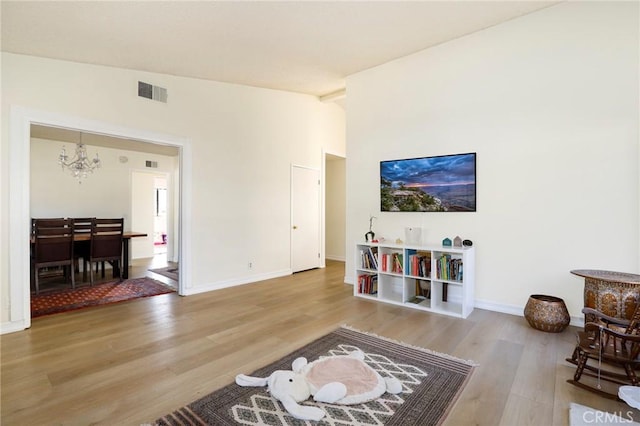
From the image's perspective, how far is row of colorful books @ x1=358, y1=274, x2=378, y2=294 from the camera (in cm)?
424

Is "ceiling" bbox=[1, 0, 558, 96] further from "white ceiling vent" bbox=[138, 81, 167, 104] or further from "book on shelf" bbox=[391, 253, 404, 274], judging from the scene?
"book on shelf" bbox=[391, 253, 404, 274]

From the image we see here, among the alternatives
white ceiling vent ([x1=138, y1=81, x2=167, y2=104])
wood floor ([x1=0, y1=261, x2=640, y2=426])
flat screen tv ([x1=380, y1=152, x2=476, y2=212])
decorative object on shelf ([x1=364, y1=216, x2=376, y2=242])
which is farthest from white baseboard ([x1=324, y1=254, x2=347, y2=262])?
white ceiling vent ([x1=138, y1=81, x2=167, y2=104])

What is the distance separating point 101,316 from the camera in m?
3.42

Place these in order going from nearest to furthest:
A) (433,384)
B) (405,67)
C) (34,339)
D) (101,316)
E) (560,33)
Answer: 1. (433,384)
2. (34,339)
3. (560,33)
4. (101,316)
5. (405,67)

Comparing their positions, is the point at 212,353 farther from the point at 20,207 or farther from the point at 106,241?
the point at 106,241

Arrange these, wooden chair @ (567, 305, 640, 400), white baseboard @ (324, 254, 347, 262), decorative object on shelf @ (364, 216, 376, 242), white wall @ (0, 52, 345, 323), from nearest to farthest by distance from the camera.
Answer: wooden chair @ (567, 305, 640, 400) → white wall @ (0, 52, 345, 323) → decorative object on shelf @ (364, 216, 376, 242) → white baseboard @ (324, 254, 347, 262)

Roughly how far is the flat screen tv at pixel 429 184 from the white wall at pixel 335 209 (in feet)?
9.39

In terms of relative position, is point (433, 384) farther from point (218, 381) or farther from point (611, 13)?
point (611, 13)

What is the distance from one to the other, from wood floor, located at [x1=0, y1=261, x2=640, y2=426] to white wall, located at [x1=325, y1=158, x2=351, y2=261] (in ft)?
10.8

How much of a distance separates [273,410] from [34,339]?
2.53 meters

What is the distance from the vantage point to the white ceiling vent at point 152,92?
12.8 feet

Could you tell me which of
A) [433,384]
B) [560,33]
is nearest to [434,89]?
[560,33]

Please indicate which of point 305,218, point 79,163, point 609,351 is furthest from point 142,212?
point 609,351

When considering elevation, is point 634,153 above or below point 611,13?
below
